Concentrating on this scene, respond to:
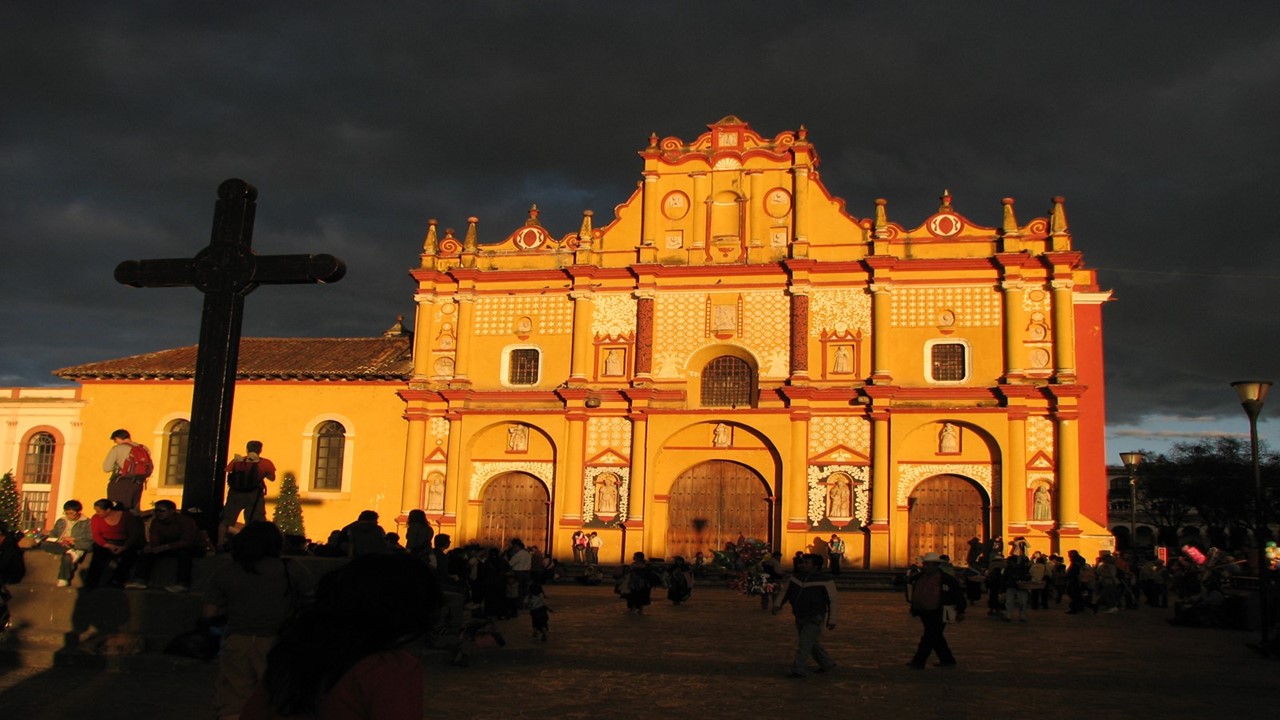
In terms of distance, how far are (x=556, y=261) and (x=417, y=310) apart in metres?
4.93

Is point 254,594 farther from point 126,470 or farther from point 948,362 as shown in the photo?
point 948,362

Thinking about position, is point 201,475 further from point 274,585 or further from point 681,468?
point 681,468

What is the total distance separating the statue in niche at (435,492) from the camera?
35.0 m

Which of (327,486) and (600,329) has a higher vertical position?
(600,329)

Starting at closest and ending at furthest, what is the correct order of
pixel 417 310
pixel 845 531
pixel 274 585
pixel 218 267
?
pixel 274 585 → pixel 218 267 → pixel 845 531 → pixel 417 310

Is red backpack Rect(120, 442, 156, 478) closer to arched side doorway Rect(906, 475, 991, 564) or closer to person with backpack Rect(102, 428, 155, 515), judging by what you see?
person with backpack Rect(102, 428, 155, 515)

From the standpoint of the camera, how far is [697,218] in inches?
1399

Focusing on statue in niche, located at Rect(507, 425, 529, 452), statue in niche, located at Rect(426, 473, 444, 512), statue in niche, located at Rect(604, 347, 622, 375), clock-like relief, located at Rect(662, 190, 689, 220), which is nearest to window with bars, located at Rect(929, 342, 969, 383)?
clock-like relief, located at Rect(662, 190, 689, 220)

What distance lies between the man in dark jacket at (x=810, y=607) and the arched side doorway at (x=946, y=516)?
20608mm

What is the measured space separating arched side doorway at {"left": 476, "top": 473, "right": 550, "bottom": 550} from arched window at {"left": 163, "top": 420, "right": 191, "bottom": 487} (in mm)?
10591

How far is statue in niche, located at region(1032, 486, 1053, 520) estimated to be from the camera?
31484mm

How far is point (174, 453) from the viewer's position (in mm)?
37250

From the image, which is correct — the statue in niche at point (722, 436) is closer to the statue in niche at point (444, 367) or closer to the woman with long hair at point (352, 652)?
the statue in niche at point (444, 367)

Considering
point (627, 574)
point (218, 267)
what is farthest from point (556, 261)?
point (218, 267)
